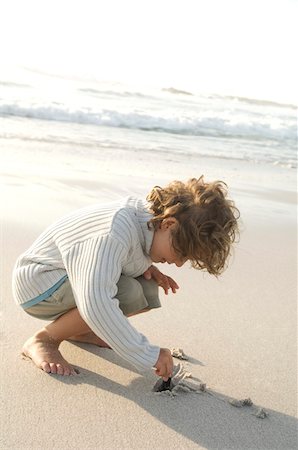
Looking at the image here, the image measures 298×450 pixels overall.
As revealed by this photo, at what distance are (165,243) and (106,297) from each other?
0.98 feet

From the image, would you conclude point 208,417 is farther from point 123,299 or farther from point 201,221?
point 201,221

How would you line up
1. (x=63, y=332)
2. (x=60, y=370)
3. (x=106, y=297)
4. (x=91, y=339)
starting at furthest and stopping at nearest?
1. (x=91, y=339)
2. (x=63, y=332)
3. (x=60, y=370)
4. (x=106, y=297)

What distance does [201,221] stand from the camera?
2.06m

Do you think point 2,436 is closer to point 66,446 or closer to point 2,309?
point 66,446

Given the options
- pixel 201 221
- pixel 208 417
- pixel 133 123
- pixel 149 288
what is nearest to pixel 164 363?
pixel 208 417

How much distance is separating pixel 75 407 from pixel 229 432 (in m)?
0.49

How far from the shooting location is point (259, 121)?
16344mm

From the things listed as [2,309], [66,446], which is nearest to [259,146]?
[2,309]

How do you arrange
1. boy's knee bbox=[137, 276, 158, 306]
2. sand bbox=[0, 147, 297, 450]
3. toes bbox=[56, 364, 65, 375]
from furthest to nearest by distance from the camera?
boy's knee bbox=[137, 276, 158, 306], toes bbox=[56, 364, 65, 375], sand bbox=[0, 147, 297, 450]

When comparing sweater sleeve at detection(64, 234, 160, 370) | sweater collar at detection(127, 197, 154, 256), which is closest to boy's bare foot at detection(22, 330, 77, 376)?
sweater sleeve at detection(64, 234, 160, 370)

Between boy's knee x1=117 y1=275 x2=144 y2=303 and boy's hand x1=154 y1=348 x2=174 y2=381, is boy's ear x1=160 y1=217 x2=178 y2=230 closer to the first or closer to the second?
boy's knee x1=117 y1=275 x2=144 y2=303

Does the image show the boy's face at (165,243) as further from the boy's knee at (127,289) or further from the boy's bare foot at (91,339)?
the boy's bare foot at (91,339)

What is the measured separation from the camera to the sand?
6.31ft

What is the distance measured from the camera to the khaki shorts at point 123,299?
2215 millimetres
